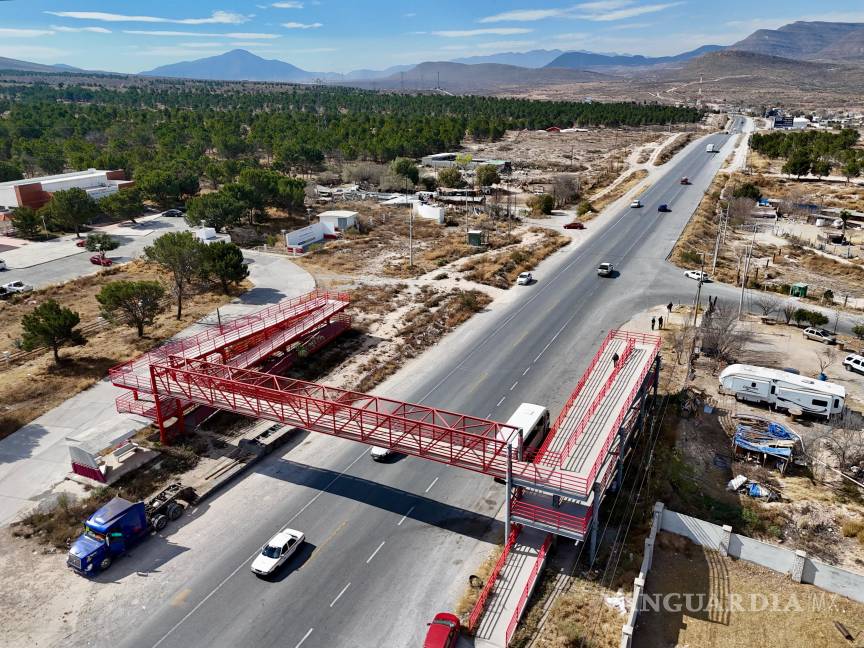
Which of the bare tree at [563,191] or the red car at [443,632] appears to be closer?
the red car at [443,632]

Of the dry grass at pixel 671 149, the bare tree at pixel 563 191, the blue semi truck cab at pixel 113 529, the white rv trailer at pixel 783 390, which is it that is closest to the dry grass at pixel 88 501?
the blue semi truck cab at pixel 113 529

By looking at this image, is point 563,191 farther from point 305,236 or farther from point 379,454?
point 379,454

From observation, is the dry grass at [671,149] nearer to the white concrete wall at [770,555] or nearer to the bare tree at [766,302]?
the bare tree at [766,302]

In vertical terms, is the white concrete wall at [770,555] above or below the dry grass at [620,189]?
below

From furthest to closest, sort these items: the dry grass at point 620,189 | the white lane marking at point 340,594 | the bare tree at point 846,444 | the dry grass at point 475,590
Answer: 1. the dry grass at point 620,189
2. the bare tree at point 846,444
3. the white lane marking at point 340,594
4. the dry grass at point 475,590

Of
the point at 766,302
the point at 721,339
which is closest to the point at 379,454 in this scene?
the point at 721,339

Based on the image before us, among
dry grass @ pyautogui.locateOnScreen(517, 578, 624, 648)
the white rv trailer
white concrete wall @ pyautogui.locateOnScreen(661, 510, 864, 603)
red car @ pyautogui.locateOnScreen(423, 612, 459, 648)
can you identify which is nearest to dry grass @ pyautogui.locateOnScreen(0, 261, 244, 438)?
red car @ pyautogui.locateOnScreen(423, 612, 459, 648)
